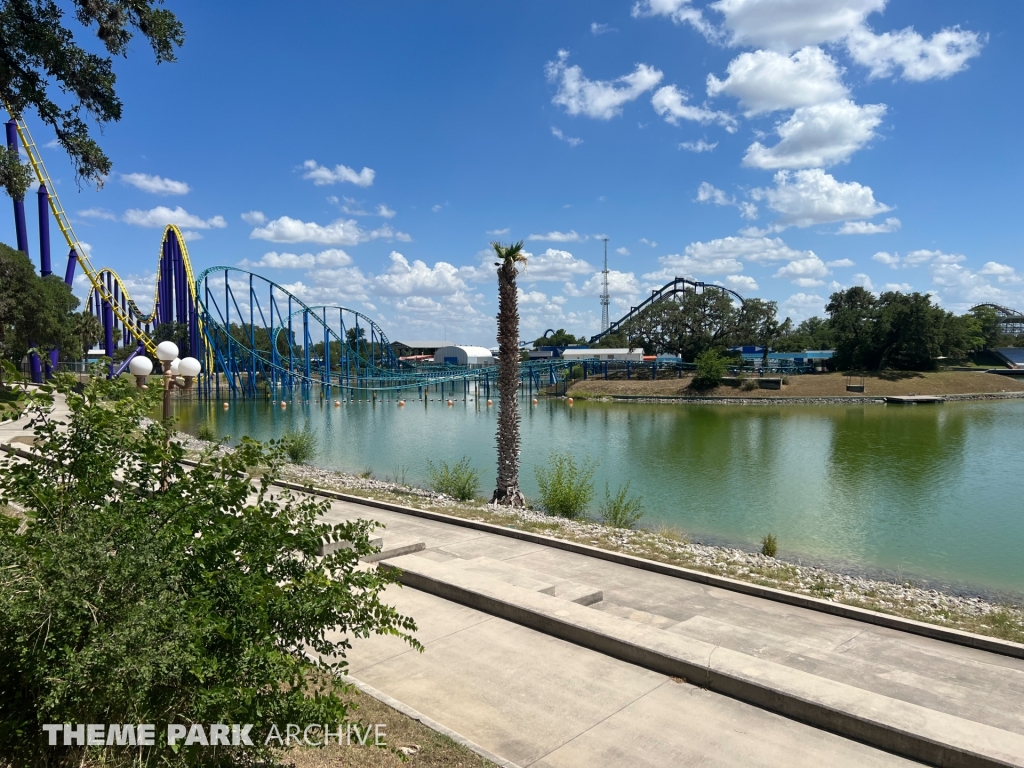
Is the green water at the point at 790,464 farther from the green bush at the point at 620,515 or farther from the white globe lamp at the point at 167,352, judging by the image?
the white globe lamp at the point at 167,352

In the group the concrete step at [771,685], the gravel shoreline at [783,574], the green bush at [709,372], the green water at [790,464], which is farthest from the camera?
the green bush at [709,372]

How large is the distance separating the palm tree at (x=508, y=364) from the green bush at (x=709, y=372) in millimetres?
52009

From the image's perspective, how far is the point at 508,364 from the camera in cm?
1702

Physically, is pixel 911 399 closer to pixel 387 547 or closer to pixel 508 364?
pixel 508 364

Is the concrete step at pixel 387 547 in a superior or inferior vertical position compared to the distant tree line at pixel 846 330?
inferior

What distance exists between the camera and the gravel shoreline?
9.21m

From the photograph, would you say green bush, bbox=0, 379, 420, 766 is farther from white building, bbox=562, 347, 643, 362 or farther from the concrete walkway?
white building, bbox=562, 347, 643, 362

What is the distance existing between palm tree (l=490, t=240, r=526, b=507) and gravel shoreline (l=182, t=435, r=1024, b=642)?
1110mm

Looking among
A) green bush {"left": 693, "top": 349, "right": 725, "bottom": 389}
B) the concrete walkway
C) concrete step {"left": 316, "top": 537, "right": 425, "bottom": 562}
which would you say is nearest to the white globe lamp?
concrete step {"left": 316, "top": 537, "right": 425, "bottom": 562}

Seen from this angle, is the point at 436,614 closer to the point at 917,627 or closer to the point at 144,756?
the point at 144,756

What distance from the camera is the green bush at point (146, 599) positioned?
112 inches

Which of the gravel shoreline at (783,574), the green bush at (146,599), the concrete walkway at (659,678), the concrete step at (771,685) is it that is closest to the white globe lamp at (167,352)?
the gravel shoreline at (783,574)

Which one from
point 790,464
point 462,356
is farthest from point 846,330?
point 462,356

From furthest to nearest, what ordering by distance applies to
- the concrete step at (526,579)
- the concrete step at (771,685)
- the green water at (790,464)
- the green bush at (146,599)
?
the green water at (790,464)
the concrete step at (526,579)
the concrete step at (771,685)
the green bush at (146,599)
